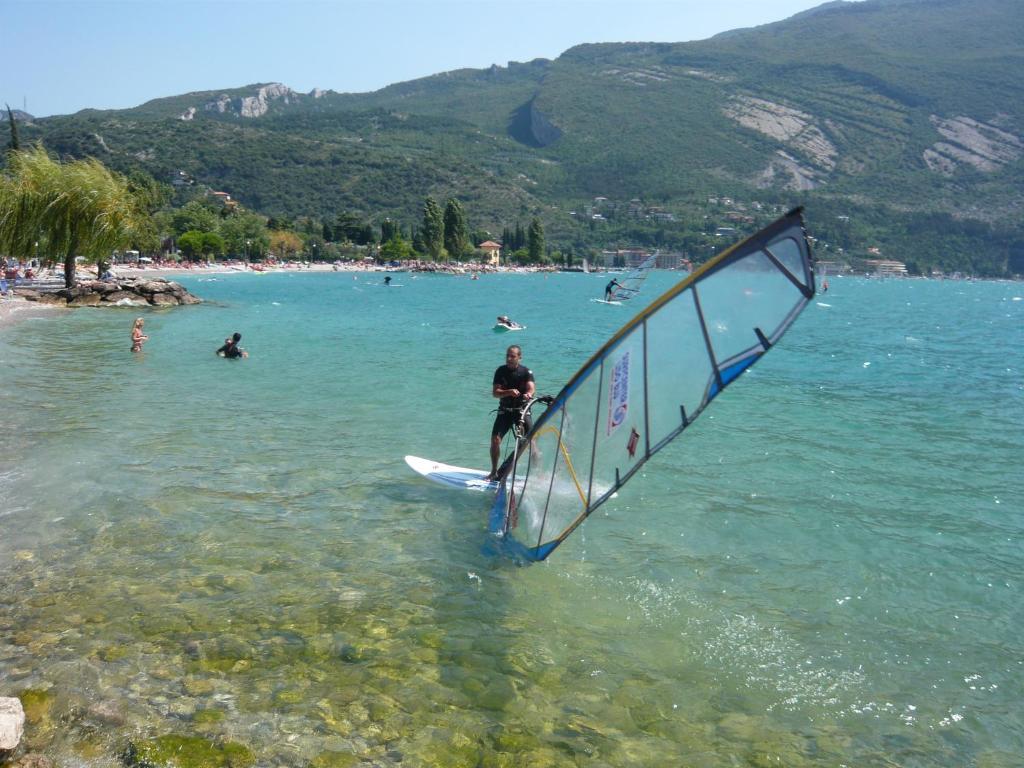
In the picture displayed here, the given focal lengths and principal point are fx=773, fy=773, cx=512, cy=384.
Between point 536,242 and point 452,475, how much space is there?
187m

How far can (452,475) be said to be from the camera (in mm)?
10672

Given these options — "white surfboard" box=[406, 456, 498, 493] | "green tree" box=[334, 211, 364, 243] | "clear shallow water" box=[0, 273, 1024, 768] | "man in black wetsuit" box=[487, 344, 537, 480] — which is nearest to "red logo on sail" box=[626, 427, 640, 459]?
"clear shallow water" box=[0, 273, 1024, 768]

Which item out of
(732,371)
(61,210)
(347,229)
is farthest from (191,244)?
→ (732,371)

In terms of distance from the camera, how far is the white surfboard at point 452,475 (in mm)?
10125

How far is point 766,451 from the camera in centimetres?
1373

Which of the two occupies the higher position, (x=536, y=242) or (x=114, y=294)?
(x=536, y=242)

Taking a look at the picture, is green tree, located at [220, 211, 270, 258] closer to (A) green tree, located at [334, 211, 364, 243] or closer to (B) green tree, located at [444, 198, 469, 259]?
(A) green tree, located at [334, 211, 364, 243]

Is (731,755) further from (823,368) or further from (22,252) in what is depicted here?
(22,252)

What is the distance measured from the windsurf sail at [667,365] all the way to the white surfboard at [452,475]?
3.29m

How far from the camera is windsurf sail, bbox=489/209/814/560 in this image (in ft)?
15.5

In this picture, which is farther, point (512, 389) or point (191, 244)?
point (191, 244)

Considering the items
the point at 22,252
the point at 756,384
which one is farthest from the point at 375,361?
the point at 22,252

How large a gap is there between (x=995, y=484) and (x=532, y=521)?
27.7ft

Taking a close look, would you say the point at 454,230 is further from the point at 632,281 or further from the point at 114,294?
the point at 114,294
